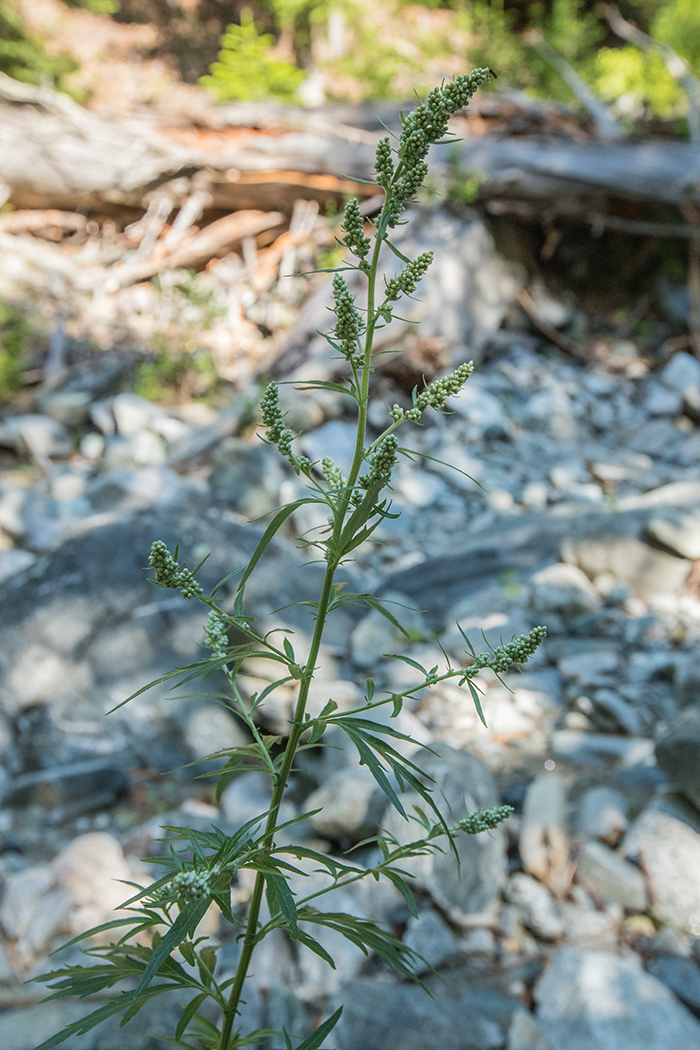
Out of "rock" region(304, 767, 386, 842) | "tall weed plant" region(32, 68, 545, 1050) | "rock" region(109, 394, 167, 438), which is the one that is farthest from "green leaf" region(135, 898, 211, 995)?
"rock" region(109, 394, 167, 438)

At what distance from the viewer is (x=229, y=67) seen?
25.3 feet

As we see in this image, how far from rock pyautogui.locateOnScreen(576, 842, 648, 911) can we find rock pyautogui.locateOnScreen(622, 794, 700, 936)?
0.03m

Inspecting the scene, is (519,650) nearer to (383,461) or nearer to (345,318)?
(383,461)

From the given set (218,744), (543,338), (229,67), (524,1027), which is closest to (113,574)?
(218,744)

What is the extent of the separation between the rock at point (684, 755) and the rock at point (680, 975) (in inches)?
18.3

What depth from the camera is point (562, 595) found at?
3.44 meters

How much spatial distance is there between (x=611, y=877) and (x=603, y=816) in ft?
0.70

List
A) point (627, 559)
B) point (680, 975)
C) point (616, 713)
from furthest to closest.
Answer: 1. point (627, 559)
2. point (616, 713)
3. point (680, 975)

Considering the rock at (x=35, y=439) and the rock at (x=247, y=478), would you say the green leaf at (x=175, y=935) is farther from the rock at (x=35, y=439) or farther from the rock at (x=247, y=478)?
the rock at (x=35, y=439)

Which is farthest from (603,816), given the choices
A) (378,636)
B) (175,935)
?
(175,935)

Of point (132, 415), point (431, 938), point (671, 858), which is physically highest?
point (132, 415)

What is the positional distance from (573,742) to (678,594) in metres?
1.22

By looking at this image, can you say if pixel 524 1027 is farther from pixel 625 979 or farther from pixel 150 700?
pixel 150 700

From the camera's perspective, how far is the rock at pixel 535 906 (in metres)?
1.95
